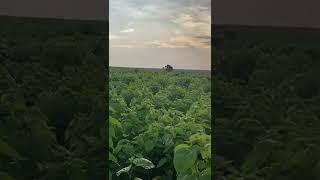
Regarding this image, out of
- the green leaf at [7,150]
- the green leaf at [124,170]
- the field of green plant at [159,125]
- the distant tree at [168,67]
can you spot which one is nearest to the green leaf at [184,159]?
the field of green plant at [159,125]

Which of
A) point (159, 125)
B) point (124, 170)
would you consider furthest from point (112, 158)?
point (159, 125)

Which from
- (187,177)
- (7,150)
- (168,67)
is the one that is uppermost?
(168,67)

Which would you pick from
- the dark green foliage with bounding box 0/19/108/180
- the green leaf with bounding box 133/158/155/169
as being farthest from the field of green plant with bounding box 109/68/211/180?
the dark green foliage with bounding box 0/19/108/180

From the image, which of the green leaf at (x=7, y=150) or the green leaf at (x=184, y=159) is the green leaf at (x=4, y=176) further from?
the green leaf at (x=184, y=159)

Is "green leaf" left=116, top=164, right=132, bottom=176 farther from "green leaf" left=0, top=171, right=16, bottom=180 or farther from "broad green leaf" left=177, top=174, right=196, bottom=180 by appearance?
"green leaf" left=0, top=171, right=16, bottom=180

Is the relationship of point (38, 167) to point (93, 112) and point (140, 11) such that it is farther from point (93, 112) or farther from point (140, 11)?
point (140, 11)

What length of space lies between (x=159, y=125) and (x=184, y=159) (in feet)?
0.47

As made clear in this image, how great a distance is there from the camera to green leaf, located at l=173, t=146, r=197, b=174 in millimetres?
1189

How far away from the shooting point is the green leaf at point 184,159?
46.8 inches

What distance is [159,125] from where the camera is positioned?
A: 130cm

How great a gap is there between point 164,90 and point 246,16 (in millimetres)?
348

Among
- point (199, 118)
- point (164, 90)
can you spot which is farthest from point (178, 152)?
point (164, 90)

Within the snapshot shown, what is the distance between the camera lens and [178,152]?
1215 mm

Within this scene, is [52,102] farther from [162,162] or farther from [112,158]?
[162,162]
